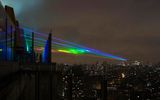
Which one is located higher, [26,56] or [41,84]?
[26,56]

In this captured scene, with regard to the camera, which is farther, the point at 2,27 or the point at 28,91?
the point at 2,27

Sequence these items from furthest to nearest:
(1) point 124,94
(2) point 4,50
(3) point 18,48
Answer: (3) point 18,48 → (2) point 4,50 → (1) point 124,94

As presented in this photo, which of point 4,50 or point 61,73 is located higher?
point 4,50

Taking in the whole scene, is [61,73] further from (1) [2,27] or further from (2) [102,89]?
(2) [102,89]

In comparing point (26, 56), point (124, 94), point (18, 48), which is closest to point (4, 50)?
point (124, 94)

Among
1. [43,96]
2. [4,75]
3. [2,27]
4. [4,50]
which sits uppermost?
[2,27]

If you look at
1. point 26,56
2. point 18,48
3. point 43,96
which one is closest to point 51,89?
point 43,96

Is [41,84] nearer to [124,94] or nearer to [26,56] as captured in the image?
[124,94]

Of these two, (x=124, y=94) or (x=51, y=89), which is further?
(x=51, y=89)

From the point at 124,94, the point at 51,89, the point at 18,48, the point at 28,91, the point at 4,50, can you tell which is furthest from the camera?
the point at 18,48
